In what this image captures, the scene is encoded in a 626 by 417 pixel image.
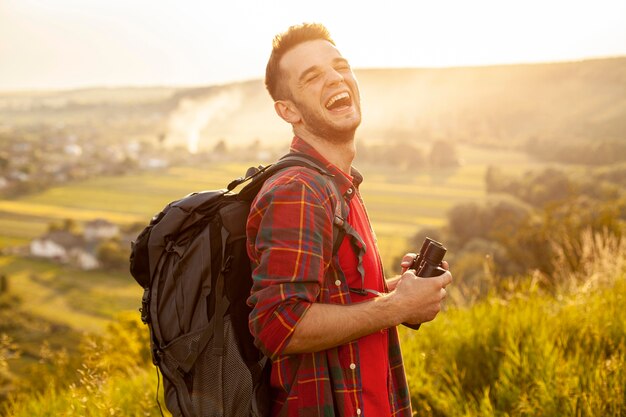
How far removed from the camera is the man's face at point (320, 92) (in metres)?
1.96

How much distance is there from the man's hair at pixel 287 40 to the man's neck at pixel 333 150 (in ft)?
0.63

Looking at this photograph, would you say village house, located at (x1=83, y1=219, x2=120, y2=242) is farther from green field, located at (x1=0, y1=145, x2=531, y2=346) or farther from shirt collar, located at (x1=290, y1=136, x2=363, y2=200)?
shirt collar, located at (x1=290, y1=136, x2=363, y2=200)

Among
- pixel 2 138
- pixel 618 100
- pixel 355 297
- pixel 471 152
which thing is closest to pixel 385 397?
pixel 355 297

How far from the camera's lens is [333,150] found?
6.50 feet

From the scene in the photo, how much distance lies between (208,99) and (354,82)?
113267 mm

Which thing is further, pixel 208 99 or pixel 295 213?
pixel 208 99

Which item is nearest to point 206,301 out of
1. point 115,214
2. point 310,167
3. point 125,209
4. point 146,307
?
point 146,307

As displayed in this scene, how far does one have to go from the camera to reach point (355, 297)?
180cm

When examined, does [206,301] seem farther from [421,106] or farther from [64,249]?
[421,106]

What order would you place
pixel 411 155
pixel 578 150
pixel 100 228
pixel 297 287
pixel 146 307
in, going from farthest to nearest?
1. pixel 411 155
2. pixel 100 228
3. pixel 578 150
4. pixel 146 307
5. pixel 297 287

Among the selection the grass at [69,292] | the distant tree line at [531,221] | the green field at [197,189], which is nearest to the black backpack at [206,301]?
the distant tree line at [531,221]

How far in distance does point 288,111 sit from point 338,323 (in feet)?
2.60

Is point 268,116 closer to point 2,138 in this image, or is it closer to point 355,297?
point 2,138

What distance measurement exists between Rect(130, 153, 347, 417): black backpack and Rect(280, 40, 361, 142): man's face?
0.56ft
